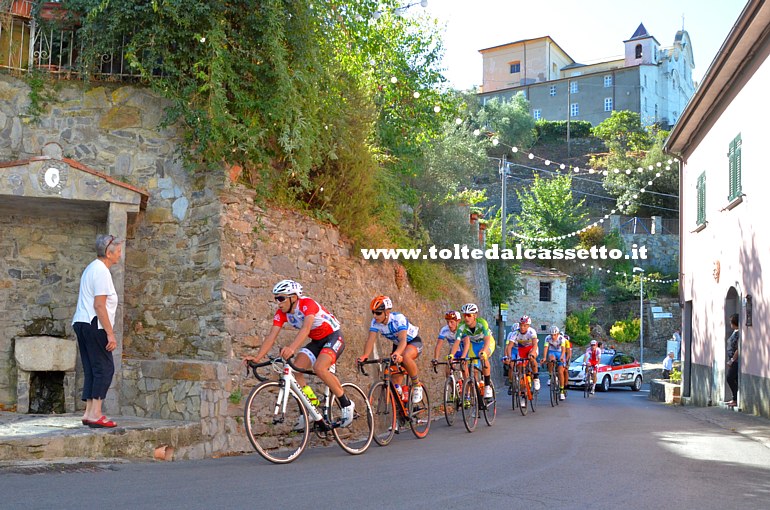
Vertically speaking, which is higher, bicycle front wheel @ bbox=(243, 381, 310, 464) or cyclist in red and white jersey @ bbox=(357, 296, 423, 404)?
cyclist in red and white jersey @ bbox=(357, 296, 423, 404)

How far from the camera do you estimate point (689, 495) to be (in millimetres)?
6777

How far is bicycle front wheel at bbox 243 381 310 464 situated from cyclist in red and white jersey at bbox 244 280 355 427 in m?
0.36

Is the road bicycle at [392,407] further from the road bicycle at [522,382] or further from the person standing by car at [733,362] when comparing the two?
the person standing by car at [733,362]

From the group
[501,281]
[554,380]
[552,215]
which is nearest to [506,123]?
[552,215]

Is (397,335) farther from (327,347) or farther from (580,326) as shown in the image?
(580,326)

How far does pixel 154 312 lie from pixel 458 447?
4.48 meters

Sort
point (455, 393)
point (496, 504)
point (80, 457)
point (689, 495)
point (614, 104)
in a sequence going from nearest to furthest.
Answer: point (496, 504) < point (689, 495) < point (80, 457) < point (455, 393) < point (614, 104)

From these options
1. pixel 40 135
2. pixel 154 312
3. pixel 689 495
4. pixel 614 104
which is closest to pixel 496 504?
pixel 689 495

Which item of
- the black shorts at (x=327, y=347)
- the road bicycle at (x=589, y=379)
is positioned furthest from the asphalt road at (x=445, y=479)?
the road bicycle at (x=589, y=379)

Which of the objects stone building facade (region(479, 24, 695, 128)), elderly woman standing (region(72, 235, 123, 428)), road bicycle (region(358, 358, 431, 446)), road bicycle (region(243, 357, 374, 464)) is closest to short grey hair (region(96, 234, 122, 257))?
elderly woman standing (region(72, 235, 123, 428))

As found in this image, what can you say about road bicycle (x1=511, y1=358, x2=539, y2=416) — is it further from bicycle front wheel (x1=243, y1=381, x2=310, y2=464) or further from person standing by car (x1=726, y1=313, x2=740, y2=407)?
bicycle front wheel (x1=243, y1=381, x2=310, y2=464)

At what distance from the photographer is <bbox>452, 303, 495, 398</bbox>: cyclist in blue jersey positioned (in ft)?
43.2

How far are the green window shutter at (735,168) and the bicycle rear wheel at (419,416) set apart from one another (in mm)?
8762

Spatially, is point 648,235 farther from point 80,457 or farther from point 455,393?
point 80,457
